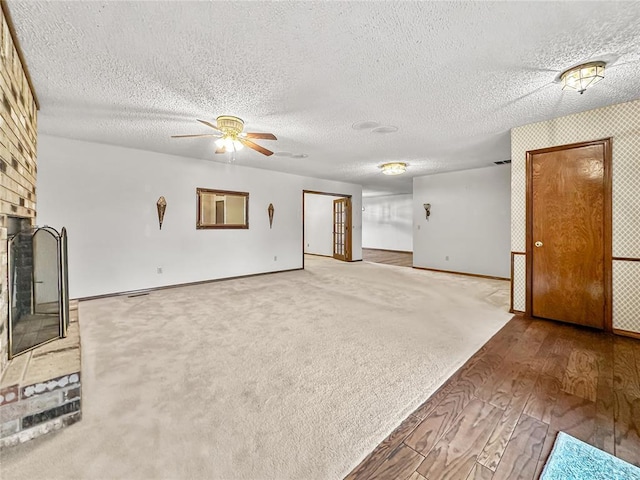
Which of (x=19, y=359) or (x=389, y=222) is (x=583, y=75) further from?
(x=389, y=222)

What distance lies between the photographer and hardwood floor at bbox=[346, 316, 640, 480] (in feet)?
4.64

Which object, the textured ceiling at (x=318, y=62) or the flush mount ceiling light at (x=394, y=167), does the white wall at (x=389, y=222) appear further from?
the textured ceiling at (x=318, y=62)

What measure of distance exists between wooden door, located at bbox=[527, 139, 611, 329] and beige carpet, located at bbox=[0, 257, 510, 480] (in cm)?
70

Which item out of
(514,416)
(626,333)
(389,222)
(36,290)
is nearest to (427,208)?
(389,222)

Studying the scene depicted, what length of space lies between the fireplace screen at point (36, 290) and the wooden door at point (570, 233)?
5.12 meters

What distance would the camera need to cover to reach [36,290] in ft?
8.71

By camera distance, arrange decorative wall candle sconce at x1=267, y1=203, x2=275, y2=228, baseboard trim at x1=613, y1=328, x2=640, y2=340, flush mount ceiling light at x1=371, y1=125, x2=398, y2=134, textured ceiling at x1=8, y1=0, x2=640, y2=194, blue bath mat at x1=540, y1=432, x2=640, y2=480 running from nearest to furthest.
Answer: blue bath mat at x1=540, y1=432, x2=640, y2=480 → textured ceiling at x1=8, y1=0, x2=640, y2=194 → baseboard trim at x1=613, y1=328, x2=640, y2=340 → flush mount ceiling light at x1=371, y1=125, x2=398, y2=134 → decorative wall candle sconce at x1=267, y1=203, x2=275, y2=228

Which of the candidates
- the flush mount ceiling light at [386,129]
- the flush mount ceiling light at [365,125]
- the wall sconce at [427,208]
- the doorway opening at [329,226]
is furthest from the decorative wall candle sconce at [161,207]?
the wall sconce at [427,208]

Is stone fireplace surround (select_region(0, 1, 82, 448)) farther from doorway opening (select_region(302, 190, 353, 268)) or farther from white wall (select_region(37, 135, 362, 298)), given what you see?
doorway opening (select_region(302, 190, 353, 268))

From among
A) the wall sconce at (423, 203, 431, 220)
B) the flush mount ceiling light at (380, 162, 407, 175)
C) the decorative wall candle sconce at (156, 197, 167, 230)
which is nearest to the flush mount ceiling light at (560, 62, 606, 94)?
the flush mount ceiling light at (380, 162, 407, 175)

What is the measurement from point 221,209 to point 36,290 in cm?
365

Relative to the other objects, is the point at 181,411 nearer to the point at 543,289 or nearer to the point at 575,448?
the point at 575,448

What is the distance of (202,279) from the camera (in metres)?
5.71

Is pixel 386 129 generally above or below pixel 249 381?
above
